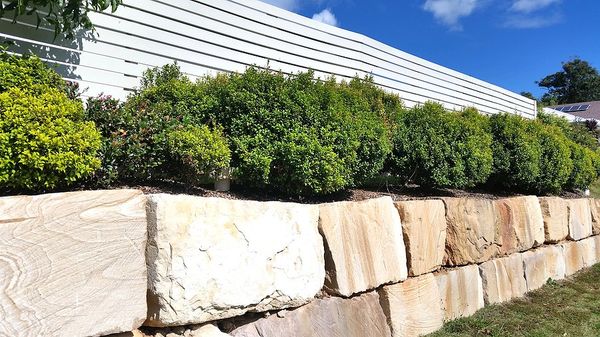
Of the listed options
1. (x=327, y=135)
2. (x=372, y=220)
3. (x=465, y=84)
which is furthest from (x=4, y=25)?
A: (x=465, y=84)

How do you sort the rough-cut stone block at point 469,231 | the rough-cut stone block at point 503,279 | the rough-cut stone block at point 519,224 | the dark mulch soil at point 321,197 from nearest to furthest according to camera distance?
1. the dark mulch soil at point 321,197
2. the rough-cut stone block at point 469,231
3. the rough-cut stone block at point 503,279
4. the rough-cut stone block at point 519,224

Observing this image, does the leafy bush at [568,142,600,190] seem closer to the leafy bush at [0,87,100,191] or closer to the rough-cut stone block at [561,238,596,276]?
the rough-cut stone block at [561,238,596,276]

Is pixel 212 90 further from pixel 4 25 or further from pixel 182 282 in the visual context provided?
pixel 182 282

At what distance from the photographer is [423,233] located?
407 cm

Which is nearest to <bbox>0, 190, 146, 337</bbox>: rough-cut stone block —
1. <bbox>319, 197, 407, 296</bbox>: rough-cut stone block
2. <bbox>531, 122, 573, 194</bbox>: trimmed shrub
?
<bbox>319, 197, 407, 296</bbox>: rough-cut stone block

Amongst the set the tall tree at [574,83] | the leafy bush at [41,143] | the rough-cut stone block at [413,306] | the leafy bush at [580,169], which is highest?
the tall tree at [574,83]

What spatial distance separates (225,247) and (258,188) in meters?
1.58

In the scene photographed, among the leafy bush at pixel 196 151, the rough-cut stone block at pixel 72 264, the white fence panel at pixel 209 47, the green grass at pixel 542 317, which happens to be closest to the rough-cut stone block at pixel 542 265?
the green grass at pixel 542 317

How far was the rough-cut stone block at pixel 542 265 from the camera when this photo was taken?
5613mm

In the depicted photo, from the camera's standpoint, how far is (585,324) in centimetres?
455

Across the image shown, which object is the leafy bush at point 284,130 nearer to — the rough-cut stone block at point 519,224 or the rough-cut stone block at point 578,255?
the rough-cut stone block at point 519,224

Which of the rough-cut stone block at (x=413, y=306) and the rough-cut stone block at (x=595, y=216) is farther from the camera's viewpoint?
the rough-cut stone block at (x=595, y=216)

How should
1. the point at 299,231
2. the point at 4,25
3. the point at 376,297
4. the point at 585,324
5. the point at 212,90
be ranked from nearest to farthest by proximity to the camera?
the point at 299,231 < the point at 376,297 < the point at 4,25 < the point at 212,90 < the point at 585,324

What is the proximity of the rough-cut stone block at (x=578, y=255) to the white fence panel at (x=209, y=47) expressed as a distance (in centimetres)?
324
